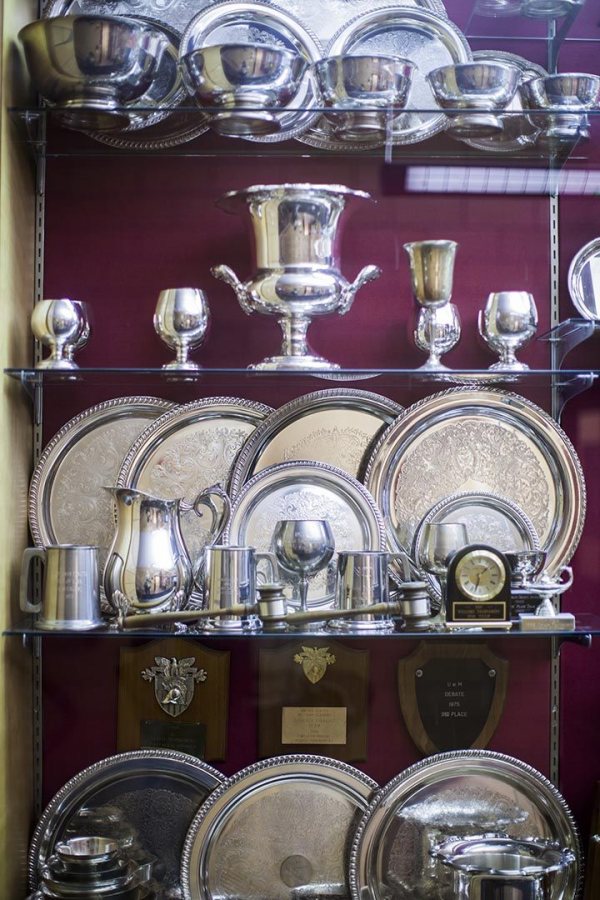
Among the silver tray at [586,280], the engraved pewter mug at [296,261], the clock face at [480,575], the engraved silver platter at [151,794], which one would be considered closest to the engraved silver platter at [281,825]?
the engraved silver platter at [151,794]

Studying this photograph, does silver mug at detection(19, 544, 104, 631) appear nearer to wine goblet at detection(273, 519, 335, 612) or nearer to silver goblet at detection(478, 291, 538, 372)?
wine goblet at detection(273, 519, 335, 612)

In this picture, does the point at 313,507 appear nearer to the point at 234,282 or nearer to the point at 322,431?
the point at 322,431

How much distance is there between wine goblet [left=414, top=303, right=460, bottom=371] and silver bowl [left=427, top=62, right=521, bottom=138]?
331mm

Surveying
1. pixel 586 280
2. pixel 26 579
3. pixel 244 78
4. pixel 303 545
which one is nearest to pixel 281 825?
pixel 303 545

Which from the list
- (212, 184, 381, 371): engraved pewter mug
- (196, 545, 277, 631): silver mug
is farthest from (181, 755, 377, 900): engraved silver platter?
(212, 184, 381, 371): engraved pewter mug

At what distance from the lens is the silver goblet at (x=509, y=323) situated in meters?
1.84

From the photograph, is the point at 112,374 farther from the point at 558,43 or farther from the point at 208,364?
the point at 558,43

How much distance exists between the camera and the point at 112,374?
74.0 inches

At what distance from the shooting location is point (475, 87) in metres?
1.79

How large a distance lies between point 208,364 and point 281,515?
315 mm

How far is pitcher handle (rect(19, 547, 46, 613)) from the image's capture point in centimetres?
176

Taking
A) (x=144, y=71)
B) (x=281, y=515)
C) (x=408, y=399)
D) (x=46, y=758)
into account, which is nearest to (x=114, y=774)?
(x=46, y=758)

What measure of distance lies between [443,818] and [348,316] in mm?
918

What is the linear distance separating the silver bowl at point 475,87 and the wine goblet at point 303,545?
0.75 meters
